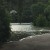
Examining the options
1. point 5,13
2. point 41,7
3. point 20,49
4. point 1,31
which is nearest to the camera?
point 20,49

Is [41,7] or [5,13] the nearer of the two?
[5,13]

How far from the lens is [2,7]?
18.5m

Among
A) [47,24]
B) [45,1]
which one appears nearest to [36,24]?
[47,24]

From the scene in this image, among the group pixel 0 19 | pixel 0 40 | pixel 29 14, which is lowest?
pixel 29 14

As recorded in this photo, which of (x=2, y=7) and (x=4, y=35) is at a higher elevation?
(x=2, y=7)

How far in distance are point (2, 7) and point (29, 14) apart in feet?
150

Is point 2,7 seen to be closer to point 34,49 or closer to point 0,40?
point 0,40

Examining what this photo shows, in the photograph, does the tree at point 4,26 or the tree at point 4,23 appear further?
the tree at point 4,23

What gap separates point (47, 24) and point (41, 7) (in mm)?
7649

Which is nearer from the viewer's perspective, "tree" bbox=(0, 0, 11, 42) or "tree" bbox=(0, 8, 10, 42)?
"tree" bbox=(0, 8, 10, 42)

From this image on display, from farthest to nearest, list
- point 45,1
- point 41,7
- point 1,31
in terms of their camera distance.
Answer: point 45,1, point 41,7, point 1,31

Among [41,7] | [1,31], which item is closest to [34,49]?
[1,31]

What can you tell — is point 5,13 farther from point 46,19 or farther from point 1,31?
point 46,19

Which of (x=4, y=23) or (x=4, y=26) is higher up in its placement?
(x=4, y=23)
